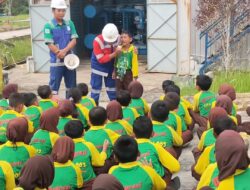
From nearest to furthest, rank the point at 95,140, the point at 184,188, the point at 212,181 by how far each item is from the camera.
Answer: the point at 212,181 < the point at 95,140 < the point at 184,188

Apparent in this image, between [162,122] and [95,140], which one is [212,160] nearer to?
[162,122]

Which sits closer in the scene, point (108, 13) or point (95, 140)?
point (95, 140)

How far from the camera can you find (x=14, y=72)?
15.2 m

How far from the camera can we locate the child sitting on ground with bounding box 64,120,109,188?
15.3 ft

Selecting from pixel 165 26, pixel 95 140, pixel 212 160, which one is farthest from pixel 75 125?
pixel 165 26

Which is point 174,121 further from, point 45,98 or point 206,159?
point 45,98

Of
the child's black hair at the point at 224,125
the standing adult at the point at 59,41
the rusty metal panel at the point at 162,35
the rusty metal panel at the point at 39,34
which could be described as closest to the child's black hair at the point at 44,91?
the standing adult at the point at 59,41

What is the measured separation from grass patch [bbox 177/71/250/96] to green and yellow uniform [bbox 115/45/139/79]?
158cm

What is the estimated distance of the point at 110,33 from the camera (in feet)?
26.5

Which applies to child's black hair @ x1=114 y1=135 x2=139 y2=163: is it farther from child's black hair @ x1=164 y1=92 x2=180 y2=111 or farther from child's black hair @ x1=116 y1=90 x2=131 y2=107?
child's black hair @ x1=116 y1=90 x2=131 y2=107

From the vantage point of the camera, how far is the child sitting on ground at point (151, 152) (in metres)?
4.39

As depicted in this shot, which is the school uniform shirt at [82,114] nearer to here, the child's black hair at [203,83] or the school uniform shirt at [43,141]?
the school uniform shirt at [43,141]

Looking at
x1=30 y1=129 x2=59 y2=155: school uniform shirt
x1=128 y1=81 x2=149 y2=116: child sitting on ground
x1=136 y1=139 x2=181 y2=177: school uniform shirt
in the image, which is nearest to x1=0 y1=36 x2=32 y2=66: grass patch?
x1=128 y1=81 x2=149 y2=116: child sitting on ground

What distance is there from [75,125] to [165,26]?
8.79 meters
